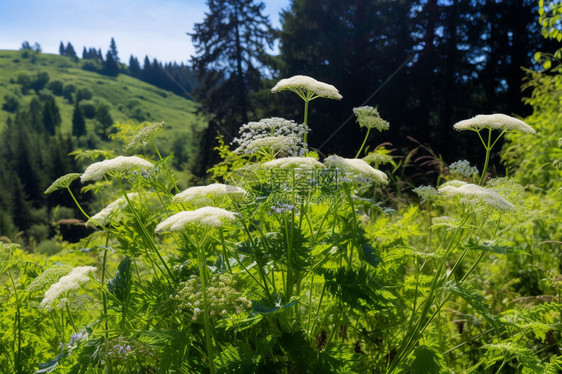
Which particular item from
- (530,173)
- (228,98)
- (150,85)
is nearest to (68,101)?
(150,85)

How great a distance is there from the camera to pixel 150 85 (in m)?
186

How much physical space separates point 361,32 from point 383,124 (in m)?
27.3

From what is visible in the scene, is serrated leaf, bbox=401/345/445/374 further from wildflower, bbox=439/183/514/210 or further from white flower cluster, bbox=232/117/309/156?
white flower cluster, bbox=232/117/309/156

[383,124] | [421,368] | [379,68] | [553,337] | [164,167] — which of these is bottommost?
[553,337]

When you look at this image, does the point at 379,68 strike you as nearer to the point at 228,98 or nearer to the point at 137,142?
the point at 228,98

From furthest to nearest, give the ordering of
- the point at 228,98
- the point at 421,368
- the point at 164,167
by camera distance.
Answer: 1. the point at 228,98
2. the point at 164,167
3. the point at 421,368

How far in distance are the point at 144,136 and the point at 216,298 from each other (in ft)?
5.01

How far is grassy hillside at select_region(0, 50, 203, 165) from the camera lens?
148 meters

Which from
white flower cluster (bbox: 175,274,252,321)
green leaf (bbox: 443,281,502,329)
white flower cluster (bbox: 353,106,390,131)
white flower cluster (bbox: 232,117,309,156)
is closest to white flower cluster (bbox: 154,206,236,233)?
white flower cluster (bbox: 175,274,252,321)

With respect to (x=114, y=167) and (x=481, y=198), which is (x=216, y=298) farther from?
(x=481, y=198)

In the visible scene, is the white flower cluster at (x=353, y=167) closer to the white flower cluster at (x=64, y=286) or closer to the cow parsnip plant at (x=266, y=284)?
the cow parsnip plant at (x=266, y=284)

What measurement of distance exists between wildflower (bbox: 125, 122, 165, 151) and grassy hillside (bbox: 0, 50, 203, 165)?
13867 cm

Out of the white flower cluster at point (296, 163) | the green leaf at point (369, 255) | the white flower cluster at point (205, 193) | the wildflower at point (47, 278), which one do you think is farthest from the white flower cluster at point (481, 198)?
the wildflower at point (47, 278)

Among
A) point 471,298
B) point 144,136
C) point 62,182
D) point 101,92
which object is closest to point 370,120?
point 471,298
